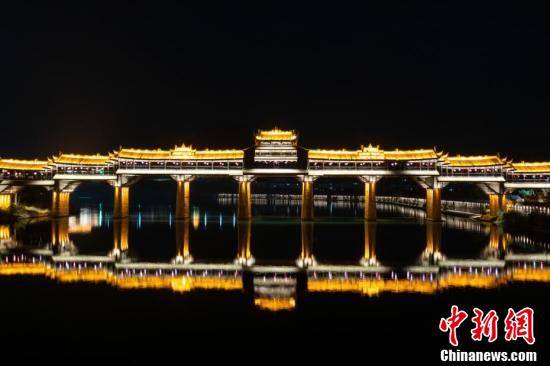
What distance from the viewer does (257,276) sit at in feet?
68.4

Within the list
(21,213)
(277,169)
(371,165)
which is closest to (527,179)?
(371,165)

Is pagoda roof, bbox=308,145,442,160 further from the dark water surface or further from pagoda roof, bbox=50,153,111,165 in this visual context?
pagoda roof, bbox=50,153,111,165

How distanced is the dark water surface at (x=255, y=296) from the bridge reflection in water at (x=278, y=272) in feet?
0.20

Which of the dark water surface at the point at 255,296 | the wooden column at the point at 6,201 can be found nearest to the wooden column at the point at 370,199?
the dark water surface at the point at 255,296

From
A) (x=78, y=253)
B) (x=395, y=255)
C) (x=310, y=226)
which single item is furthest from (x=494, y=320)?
(x=310, y=226)

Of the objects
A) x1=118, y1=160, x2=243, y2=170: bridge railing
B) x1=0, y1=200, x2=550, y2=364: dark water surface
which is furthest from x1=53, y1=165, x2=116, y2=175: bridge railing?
x1=0, y1=200, x2=550, y2=364: dark water surface

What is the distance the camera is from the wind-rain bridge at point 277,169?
48.1 meters

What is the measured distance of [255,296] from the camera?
17031mm

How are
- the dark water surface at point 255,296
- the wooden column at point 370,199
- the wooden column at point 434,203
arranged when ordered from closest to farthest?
the dark water surface at point 255,296
the wooden column at point 434,203
the wooden column at point 370,199

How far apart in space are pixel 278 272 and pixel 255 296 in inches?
193

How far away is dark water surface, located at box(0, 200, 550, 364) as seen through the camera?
1196 centimetres

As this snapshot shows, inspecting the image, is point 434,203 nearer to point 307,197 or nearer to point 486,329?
point 307,197

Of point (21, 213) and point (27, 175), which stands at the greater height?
point (27, 175)

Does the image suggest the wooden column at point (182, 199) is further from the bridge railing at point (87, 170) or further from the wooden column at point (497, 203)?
the wooden column at point (497, 203)
